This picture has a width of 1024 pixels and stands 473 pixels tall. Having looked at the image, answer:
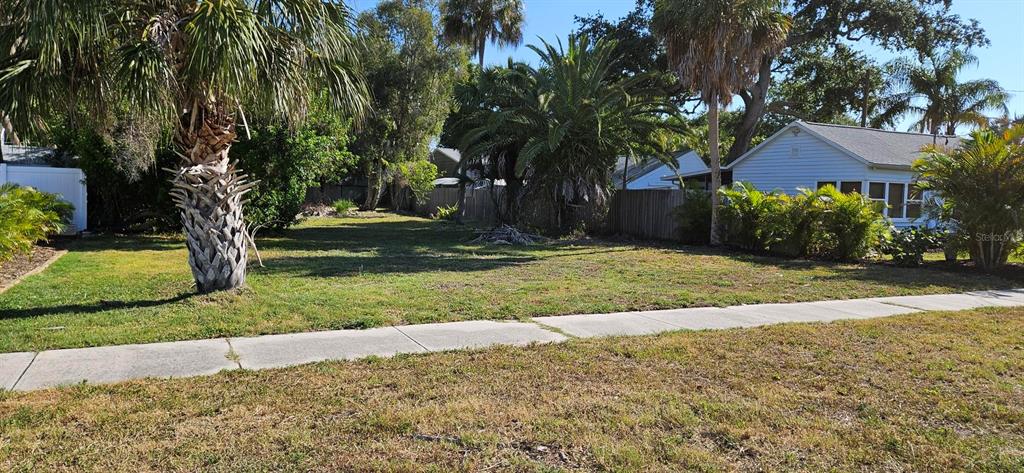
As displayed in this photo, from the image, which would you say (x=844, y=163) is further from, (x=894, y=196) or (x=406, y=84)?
(x=406, y=84)

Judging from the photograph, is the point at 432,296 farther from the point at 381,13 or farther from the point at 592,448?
the point at 381,13

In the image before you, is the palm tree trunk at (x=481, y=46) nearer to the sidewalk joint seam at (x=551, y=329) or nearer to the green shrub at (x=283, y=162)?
the green shrub at (x=283, y=162)

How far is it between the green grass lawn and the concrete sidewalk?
1.14ft

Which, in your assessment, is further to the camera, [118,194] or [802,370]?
[118,194]

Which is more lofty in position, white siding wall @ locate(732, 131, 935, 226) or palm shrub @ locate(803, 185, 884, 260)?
white siding wall @ locate(732, 131, 935, 226)

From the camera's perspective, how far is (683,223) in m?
19.2

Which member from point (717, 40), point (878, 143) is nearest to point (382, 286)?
point (717, 40)

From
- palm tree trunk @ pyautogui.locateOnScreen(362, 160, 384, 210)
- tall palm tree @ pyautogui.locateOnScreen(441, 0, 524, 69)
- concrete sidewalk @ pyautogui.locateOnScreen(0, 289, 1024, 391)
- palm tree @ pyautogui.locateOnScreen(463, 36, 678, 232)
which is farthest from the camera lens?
tall palm tree @ pyautogui.locateOnScreen(441, 0, 524, 69)

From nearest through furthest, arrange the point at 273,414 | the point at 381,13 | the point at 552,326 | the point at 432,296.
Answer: the point at 273,414
the point at 552,326
the point at 432,296
the point at 381,13

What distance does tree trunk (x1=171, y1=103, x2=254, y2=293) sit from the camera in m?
7.86

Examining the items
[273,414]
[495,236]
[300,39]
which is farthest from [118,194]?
[273,414]

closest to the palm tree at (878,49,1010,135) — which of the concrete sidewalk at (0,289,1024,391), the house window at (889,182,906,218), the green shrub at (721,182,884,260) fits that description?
the house window at (889,182,906,218)

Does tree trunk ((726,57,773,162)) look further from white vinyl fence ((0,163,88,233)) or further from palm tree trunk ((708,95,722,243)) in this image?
white vinyl fence ((0,163,88,233))

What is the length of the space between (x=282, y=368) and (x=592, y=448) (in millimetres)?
2857
